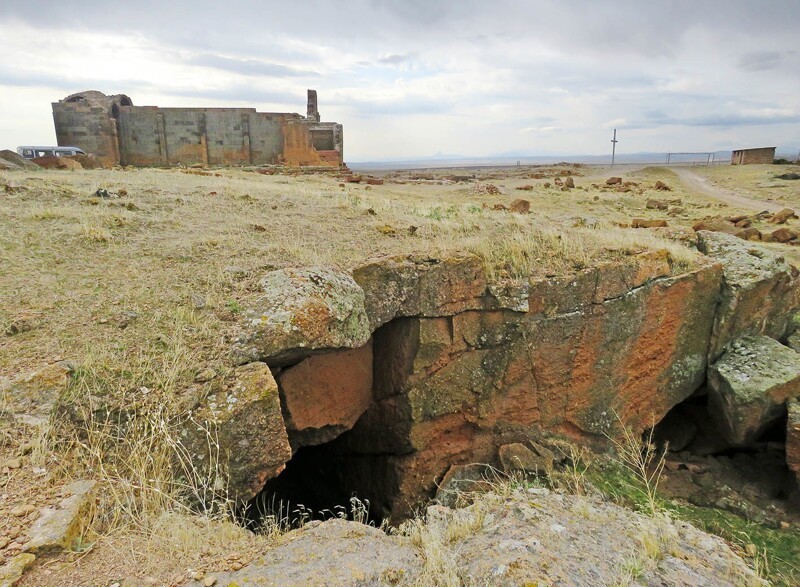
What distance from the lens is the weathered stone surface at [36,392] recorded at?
2.98 meters

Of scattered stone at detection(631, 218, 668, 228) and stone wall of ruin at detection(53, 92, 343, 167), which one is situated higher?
stone wall of ruin at detection(53, 92, 343, 167)

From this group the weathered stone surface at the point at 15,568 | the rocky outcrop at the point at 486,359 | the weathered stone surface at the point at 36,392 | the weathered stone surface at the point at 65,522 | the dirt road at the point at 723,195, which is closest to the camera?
the weathered stone surface at the point at 15,568

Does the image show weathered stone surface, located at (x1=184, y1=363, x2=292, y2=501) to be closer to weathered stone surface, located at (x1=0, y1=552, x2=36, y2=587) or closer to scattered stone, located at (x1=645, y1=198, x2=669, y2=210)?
weathered stone surface, located at (x1=0, y1=552, x2=36, y2=587)

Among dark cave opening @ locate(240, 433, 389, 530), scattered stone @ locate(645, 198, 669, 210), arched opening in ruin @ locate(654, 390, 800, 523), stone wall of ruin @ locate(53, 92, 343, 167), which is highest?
stone wall of ruin @ locate(53, 92, 343, 167)

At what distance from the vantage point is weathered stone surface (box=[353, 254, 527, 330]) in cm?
507

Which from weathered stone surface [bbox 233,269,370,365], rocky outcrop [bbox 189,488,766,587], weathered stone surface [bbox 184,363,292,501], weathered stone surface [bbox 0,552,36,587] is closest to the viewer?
weathered stone surface [bbox 0,552,36,587]

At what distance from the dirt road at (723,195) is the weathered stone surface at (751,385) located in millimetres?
15316

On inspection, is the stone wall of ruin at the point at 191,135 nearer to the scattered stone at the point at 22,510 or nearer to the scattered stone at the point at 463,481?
the scattered stone at the point at 463,481

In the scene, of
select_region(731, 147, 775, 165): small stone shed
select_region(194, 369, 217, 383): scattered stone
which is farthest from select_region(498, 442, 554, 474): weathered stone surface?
select_region(731, 147, 775, 165): small stone shed

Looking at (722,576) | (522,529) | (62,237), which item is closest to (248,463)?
(522,529)

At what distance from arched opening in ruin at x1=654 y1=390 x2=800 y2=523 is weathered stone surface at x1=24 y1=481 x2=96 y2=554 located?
488cm

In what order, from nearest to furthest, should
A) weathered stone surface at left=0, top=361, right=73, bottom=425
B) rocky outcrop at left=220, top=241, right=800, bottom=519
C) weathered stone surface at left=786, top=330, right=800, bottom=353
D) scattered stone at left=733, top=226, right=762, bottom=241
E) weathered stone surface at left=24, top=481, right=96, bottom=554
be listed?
weathered stone surface at left=24, top=481, right=96, bottom=554, weathered stone surface at left=0, top=361, right=73, bottom=425, rocky outcrop at left=220, top=241, right=800, bottom=519, weathered stone surface at left=786, top=330, right=800, bottom=353, scattered stone at left=733, top=226, right=762, bottom=241

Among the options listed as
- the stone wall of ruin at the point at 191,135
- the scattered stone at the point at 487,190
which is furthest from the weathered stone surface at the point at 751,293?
the stone wall of ruin at the point at 191,135

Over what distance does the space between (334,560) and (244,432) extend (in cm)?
121
